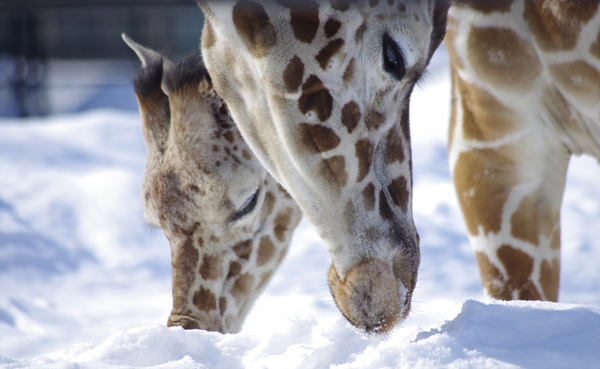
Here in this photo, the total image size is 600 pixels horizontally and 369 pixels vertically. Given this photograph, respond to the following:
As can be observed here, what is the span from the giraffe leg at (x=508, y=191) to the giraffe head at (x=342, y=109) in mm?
541

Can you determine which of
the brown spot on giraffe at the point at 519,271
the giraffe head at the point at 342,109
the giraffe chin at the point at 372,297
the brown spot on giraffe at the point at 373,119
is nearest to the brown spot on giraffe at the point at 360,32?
the giraffe head at the point at 342,109

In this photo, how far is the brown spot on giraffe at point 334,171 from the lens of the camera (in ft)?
3.39

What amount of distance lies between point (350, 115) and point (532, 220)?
786mm

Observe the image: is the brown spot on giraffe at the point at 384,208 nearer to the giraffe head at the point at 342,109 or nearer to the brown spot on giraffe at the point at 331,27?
the giraffe head at the point at 342,109

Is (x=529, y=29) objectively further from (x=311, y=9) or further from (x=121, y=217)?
(x=121, y=217)

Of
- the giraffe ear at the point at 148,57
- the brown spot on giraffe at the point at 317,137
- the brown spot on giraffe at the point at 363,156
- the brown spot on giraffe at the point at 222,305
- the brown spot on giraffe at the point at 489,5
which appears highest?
the giraffe ear at the point at 148,57

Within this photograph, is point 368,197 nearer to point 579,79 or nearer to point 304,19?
point 304,19

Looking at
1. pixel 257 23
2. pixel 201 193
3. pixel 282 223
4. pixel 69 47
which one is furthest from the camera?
pixel 69 47

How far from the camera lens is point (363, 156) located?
1.04 meters

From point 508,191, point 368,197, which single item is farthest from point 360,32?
point 508,191

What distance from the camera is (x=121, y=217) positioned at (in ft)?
10.0

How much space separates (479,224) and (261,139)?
0.78 m

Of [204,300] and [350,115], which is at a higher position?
[350,115]

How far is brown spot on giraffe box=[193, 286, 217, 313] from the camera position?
1.47 meters
